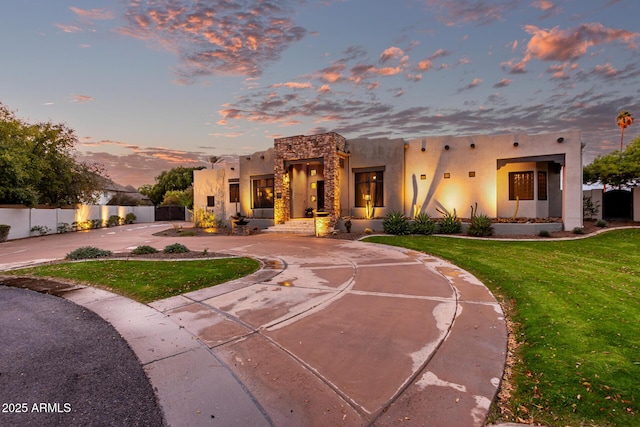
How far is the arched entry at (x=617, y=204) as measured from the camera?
19.3 m

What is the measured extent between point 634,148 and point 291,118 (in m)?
22.7

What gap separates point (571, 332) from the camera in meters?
3.79

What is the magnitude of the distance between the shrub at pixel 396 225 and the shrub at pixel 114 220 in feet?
82.0

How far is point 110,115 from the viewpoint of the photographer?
18.8m

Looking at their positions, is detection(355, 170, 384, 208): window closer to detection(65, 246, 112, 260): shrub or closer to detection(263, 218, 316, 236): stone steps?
detection(263, 218, 316, 236): stone steps

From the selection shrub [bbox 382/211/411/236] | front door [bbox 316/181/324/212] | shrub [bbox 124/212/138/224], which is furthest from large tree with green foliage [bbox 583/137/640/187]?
shrub [bbox 124/212/138/224]

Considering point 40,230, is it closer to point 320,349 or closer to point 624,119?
point 320,349

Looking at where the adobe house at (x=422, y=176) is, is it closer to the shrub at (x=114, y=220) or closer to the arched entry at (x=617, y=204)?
the arched entry at (x=617, y=204)

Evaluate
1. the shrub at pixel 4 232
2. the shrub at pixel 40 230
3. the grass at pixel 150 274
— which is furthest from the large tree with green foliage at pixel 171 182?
the grass at pixel 150 274

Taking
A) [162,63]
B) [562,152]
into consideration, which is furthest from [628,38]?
[162,63]

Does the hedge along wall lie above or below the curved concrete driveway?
above

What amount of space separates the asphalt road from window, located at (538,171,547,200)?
1952 cm

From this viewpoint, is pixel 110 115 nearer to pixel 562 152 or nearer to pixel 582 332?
pixel 582 332

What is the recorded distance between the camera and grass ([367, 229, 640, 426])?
239 centimetres
